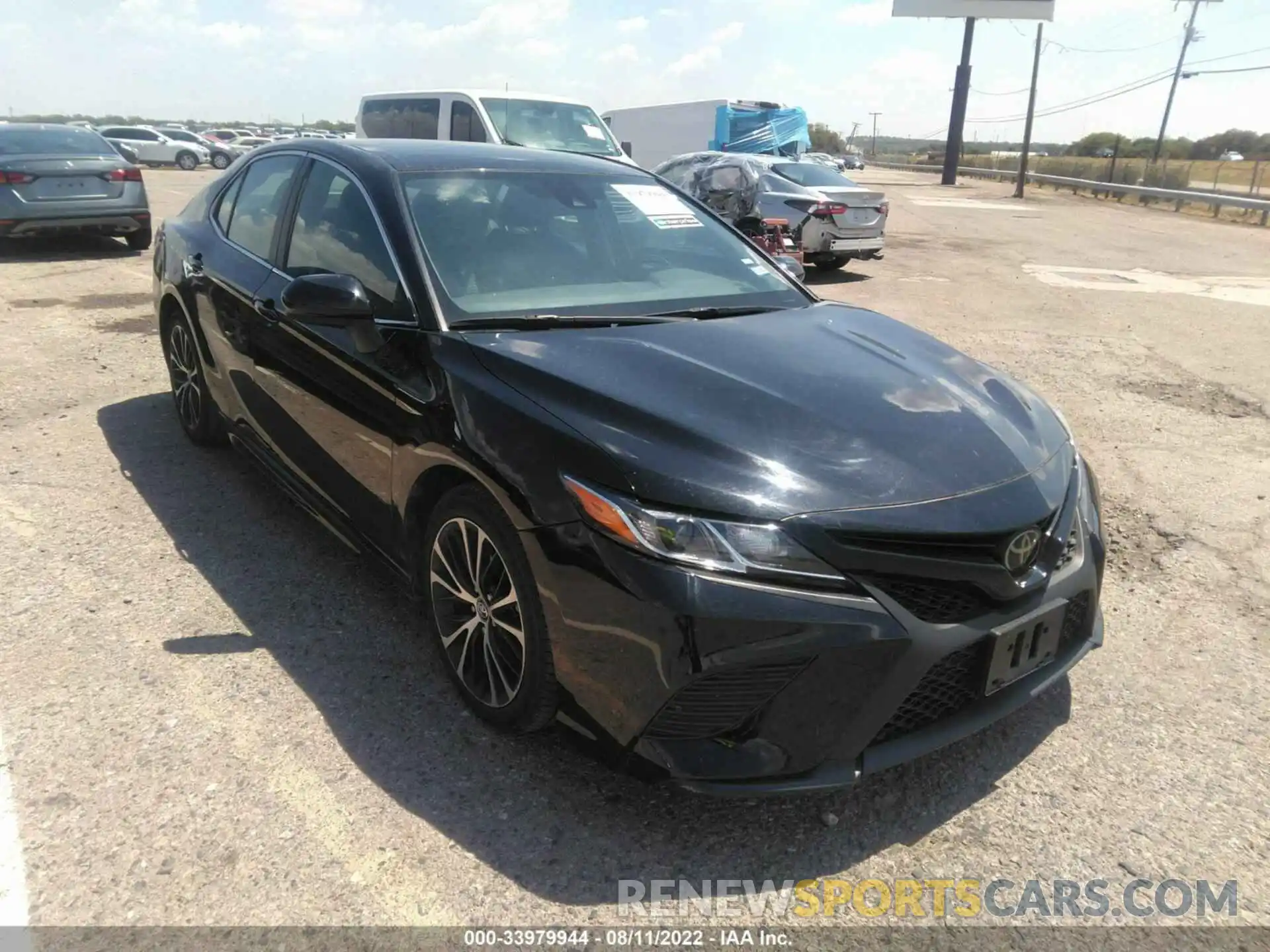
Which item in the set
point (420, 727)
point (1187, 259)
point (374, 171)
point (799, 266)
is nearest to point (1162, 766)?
point (420, 727)

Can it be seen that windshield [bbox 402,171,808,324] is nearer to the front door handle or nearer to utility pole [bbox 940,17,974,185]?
the front door handle

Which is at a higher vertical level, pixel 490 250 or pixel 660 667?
pixel 490 250

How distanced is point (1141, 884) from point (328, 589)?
2.82m

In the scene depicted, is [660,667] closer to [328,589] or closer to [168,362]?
[328,589]

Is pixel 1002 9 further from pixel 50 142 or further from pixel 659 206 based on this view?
pixel 659 206

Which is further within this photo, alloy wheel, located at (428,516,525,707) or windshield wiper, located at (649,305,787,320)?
windshield wiper, located at (649,305,787,320)

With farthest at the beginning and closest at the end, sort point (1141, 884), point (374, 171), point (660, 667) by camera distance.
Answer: point (374, 171)
point (1141, 884)
point (660, 667)

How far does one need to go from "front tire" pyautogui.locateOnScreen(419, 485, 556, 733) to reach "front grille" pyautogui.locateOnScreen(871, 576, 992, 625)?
2.88ft

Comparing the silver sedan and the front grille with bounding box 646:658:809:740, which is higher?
the silver sedan

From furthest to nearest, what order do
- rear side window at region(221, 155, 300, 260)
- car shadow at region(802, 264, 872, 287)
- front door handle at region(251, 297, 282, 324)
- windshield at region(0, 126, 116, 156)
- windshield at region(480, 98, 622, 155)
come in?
1. windshield at region(480, 98, 622, 155)
2. car shadow at region(802, 264, 872, 287)
3. windshield at region(0, 126, 116, 156)
4. rear side window at region(221, 155, 300, 260)
5. front door handle at region(251, 297, 282, 324)

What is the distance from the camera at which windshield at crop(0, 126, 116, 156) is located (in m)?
10.7

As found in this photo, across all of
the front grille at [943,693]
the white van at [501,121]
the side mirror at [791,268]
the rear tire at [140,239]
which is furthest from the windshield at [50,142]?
the front grille at [943,693]

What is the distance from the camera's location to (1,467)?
15.5 feet

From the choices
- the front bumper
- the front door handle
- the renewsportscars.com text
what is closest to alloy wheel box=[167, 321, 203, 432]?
the front door handle
